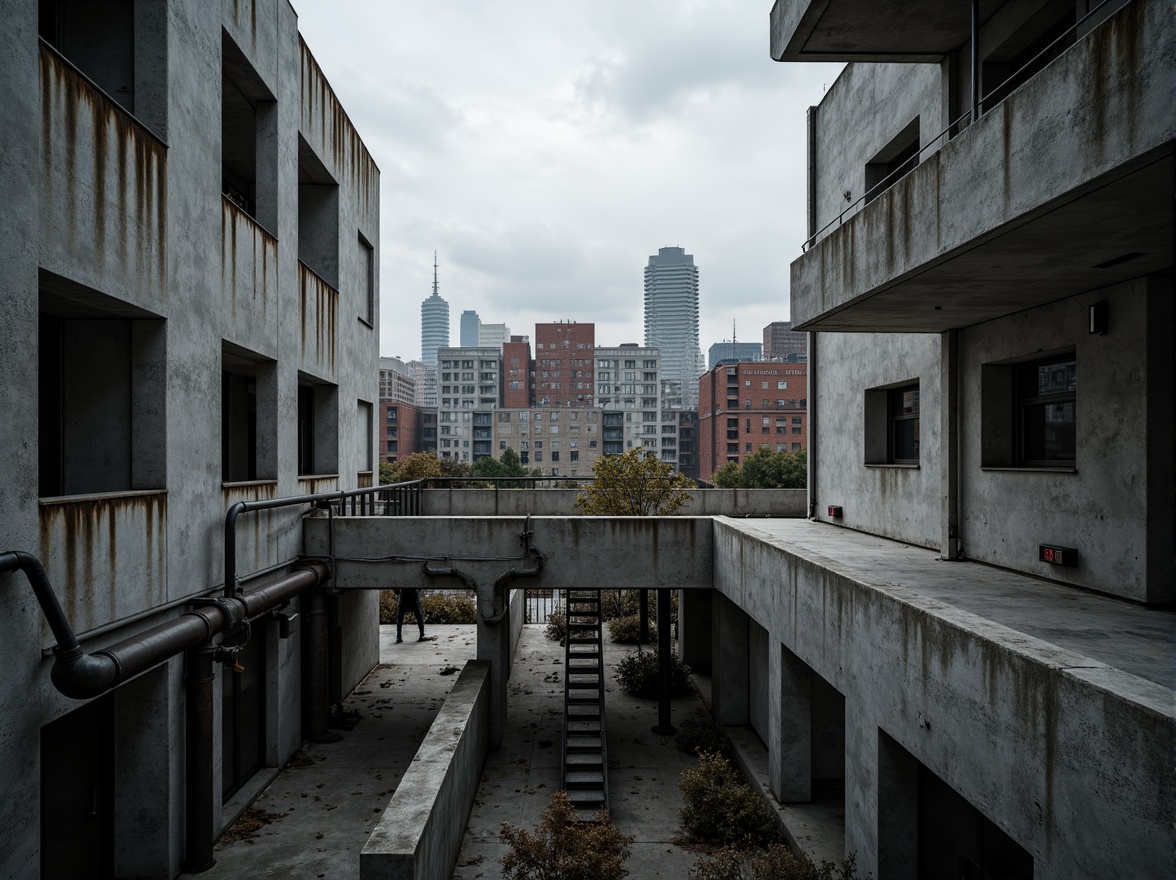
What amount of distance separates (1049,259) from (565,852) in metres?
8.49

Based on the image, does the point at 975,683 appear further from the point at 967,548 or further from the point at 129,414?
the point at 129,414

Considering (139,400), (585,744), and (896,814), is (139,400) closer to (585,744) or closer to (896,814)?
(585,744)

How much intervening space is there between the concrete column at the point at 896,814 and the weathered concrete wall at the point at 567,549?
6796mm

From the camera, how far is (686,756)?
1409 cm

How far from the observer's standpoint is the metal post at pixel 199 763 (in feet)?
31.2

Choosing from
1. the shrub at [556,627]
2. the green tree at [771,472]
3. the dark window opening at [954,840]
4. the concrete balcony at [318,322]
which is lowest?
the shrub at [556,627]

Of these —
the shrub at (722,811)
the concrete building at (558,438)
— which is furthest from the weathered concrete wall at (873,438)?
the concrete building at (558,438)

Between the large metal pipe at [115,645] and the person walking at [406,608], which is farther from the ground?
the large metal pipe at [115,645]

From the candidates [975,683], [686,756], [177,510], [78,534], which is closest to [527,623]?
[686,756]

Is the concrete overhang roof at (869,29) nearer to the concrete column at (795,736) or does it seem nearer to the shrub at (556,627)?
the concrete column at (795,736)

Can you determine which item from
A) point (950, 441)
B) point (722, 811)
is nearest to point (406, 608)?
point (722, 811)

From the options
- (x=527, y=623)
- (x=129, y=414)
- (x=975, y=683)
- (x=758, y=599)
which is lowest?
(x=527, y=623)

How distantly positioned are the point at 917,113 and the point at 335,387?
13.5 m

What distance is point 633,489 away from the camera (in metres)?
18.0
